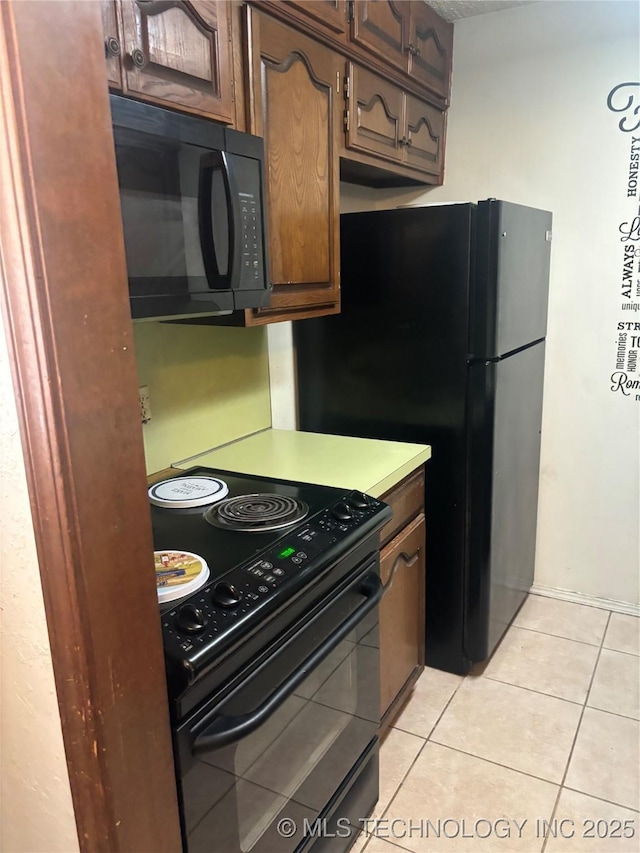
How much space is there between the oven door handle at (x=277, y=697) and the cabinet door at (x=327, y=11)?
147 centimetres

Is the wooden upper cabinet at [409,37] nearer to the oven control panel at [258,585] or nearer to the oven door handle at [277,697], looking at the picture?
the oven control panel at [258,585]

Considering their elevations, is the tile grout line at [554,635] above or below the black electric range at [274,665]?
below

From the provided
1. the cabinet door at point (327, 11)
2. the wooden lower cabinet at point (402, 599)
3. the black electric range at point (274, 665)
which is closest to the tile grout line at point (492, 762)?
the wooden lower cabinet at point (402, 599)

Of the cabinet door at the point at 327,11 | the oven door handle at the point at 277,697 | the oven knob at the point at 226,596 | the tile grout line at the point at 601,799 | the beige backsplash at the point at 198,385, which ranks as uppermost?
the cabinet door at the point at 327,11

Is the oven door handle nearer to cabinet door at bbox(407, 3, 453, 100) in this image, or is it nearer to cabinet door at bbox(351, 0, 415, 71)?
cabinet door at bbox(351, 0, 415, 71)

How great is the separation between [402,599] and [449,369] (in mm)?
766

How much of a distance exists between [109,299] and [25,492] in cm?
25

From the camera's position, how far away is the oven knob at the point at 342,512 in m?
1.45

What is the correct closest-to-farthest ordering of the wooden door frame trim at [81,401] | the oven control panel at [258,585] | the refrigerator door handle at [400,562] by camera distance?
the wooden door frame trim at [81,401]
the oven control panel at [258,585]
the refrigerator door handle at [400,562]

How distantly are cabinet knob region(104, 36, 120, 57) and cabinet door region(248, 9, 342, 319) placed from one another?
0.41 meters

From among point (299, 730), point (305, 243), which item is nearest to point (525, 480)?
point (305, 243)

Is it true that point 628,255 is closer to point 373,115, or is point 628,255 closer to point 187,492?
point 373,115

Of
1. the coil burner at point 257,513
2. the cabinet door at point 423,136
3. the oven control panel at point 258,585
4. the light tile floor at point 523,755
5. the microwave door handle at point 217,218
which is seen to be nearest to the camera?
the oven control panel at point 258,585

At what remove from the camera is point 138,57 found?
119cm
